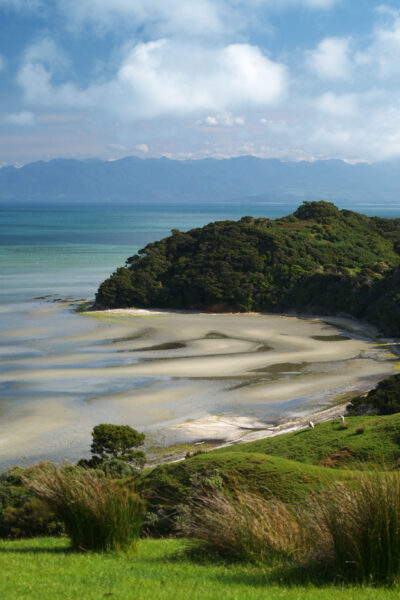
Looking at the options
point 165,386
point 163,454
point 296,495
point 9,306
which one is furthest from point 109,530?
point 9,306

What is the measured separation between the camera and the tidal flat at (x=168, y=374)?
22.8 m

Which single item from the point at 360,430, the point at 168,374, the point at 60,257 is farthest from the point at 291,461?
the point at 60,257

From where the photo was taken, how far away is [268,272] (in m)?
62.3

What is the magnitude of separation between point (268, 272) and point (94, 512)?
55.7 metres

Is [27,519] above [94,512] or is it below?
below

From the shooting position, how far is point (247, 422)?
2369 centimetres

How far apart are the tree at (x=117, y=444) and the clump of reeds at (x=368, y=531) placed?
1303 cm

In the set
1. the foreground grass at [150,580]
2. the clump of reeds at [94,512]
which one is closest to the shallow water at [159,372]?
the clump of reeds at [94,512]

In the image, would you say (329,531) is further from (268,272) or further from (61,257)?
(61,257)

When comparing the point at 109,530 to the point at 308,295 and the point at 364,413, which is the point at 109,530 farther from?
the point at 308,295

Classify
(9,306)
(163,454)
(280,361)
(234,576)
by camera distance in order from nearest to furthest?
(234,576)
(163,454)
(280,361)
(9,306)

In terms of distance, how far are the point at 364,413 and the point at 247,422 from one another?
183 inches

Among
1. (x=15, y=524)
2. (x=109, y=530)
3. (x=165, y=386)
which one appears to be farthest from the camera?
(x=165, y=386)

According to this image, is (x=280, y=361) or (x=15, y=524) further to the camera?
(x=280, y=361)
